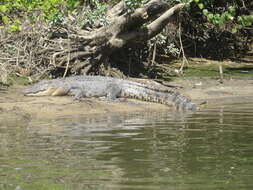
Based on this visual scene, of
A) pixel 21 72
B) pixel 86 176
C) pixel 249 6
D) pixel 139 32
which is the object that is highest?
A: pixel 249 6

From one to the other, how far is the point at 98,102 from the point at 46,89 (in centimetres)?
119

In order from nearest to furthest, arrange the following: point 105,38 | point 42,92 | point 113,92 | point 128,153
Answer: point 128,153 < point 42,92 < point 113,92 < point 105,38

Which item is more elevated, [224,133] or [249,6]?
[249,6]

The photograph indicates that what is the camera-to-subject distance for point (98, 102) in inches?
468

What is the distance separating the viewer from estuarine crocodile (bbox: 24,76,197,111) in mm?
12211

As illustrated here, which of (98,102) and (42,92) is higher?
(42,92)

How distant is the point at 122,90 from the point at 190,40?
6818 millimetres

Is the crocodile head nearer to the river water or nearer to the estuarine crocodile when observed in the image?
the estuarine crocodile

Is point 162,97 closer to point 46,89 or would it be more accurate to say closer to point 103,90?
point 103,90

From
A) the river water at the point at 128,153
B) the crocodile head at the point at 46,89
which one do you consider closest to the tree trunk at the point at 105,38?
the crocodile head at the point at 46,89

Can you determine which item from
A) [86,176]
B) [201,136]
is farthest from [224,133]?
[86,176]

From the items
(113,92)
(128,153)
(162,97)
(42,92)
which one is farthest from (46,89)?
(128,153)

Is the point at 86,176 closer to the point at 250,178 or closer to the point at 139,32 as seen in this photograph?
the point at 250,178

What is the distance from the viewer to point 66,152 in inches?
261
